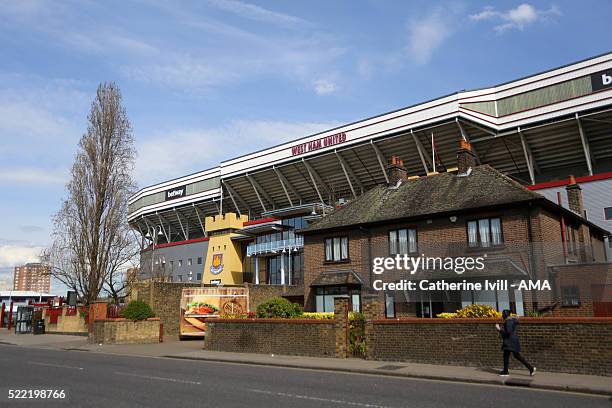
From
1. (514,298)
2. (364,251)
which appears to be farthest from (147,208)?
(514,298)

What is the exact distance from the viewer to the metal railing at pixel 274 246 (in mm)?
54125

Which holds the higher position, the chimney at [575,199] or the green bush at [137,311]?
the chimney at [575,199]

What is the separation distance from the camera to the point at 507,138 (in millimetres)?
45500

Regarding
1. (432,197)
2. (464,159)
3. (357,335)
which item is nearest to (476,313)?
(357,335)

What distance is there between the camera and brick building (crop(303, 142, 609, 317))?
715 inches

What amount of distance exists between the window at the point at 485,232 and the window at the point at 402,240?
2764mm

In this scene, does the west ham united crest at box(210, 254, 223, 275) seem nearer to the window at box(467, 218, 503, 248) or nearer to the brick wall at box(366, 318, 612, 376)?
the window at box(467, 218, 503, 248)

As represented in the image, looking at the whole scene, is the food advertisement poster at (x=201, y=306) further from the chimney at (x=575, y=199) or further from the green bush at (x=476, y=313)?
the chimney at (x=575, y=199)

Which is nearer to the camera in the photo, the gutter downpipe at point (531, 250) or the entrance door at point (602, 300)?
the entrance door at point (602, 300)

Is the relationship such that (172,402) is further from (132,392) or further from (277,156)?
(277,156)

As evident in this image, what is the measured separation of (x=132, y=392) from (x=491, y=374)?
9.11m

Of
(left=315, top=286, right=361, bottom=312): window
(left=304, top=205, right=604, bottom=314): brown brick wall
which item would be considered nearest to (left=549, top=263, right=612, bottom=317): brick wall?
(left=304, top=205, right=604, bottom=314): brown brick wall

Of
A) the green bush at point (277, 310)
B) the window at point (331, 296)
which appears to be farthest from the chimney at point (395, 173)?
the green bush at point (277, 310)

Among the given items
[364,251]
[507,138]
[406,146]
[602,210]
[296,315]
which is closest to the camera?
[296,315]
